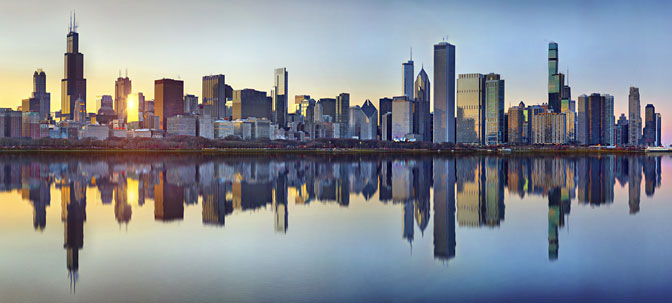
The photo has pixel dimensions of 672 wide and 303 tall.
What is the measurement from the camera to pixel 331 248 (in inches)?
834

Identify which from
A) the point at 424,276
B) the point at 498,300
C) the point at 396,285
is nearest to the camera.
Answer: the point at 498,300

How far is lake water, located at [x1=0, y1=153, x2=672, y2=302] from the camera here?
1517cm

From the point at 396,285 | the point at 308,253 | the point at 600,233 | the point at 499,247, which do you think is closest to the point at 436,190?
the point at 600,233

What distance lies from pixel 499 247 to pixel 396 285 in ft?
25.7

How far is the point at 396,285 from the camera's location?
617 inches

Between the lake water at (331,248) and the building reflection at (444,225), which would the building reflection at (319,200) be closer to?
the building reflection at (444,225)

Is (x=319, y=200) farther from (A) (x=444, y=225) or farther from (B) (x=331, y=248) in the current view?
(B) (x=331, y=248)

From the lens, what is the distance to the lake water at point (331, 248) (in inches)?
597

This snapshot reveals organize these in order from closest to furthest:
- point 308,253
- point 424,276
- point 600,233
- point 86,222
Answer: point 424,276 → point 308,253 → point 600,233 → point 86,222

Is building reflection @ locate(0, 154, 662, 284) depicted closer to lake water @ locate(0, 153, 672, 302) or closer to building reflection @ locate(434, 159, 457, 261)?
building reflection @ locate(434, 159, 457, 261)

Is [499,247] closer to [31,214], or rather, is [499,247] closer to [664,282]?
[664,282]

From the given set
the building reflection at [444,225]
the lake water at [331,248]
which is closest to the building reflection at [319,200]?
the building reflection at [444,225]

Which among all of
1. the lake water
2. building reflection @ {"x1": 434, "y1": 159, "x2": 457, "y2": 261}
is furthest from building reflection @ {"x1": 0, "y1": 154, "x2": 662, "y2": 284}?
the lake water

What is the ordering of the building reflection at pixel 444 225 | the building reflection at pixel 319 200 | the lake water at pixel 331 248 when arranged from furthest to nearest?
1. the building reflection at pixel 319 200
2. the building reflection at pixel 444 225
3. the lake water at pixel 331 248
